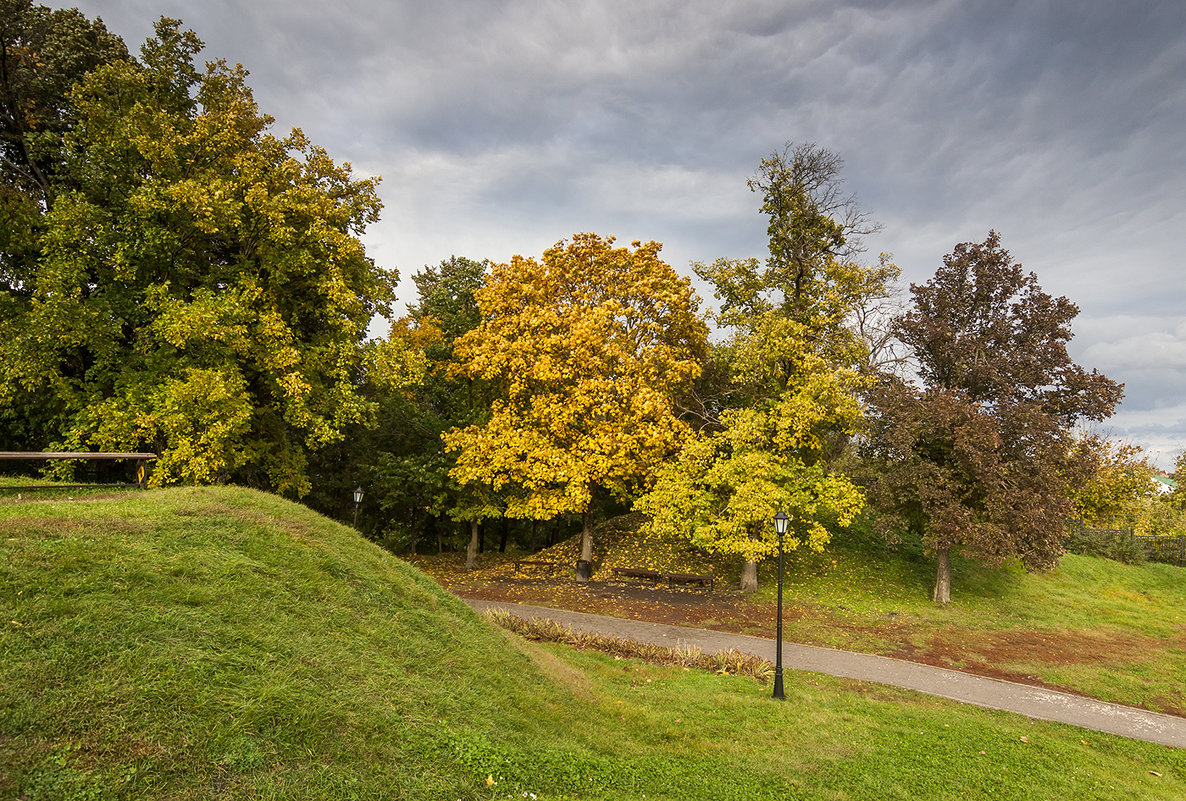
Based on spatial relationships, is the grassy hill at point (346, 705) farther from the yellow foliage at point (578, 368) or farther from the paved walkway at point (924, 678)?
the yellow foliage at point (578, 368)

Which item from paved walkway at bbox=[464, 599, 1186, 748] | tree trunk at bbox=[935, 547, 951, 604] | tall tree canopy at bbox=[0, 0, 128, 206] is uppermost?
tall tree canopy at bbox=[0, 0, 128, 206]

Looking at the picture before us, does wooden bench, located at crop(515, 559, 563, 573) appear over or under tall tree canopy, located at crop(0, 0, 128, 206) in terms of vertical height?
under

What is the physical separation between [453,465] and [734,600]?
12139 mm

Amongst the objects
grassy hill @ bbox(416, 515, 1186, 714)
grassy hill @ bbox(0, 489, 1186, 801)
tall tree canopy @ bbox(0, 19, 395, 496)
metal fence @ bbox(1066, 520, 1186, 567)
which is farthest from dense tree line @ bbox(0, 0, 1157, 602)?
metal fence @ bbox(1066, 520, 1186, 567)

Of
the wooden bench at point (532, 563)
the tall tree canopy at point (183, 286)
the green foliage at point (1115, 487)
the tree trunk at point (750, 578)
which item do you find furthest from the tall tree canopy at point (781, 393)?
the green foliage at point (1115, 487)

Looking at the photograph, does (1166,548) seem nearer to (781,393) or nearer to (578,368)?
(781,393)

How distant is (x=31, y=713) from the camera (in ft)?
13.4

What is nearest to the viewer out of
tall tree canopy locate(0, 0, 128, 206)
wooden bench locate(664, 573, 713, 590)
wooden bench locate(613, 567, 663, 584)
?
tall tree canopy locate(0, 0, 128, 206)

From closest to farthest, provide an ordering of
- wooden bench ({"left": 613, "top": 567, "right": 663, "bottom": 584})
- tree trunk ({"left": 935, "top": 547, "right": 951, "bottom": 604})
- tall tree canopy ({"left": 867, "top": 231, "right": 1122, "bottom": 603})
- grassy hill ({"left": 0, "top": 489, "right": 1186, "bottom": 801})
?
grassy hill ({"left": 0, "top": 489, "right": 1186, "bottom": 801}) → tall tree canopy ({"left": 867, "top": 231, "right": 1122, "bottom": 603}) → tree trunk ({"left": 935, "top": 547, "right": 951, "bottom": 604}) → wooden bench ({"left": 613, "top": 567, "right": 663, "bottom": 584})

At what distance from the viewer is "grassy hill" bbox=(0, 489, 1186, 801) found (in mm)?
4379

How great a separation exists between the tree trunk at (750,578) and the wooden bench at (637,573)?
3059mm

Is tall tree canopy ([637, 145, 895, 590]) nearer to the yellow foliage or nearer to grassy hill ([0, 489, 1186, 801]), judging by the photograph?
the yellow foliage

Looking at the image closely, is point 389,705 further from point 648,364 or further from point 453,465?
point 453,465

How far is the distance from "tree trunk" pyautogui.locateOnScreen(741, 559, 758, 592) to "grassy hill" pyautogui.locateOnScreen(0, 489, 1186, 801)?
8.44m
